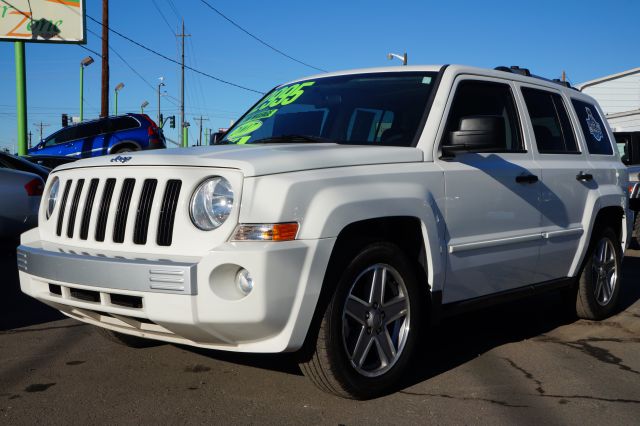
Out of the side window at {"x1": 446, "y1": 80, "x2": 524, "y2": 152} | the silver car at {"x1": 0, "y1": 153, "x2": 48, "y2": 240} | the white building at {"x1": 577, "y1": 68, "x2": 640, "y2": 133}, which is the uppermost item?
the white building at {"x1": 577, "y1": 68, "x2": 640, "y2": 133}

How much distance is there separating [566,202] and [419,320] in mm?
1716

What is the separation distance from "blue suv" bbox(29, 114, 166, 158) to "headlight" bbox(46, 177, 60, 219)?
16.7 meters

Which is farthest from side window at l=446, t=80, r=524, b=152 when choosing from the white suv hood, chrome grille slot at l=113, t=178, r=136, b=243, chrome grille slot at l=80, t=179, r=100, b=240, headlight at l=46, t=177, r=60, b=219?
headlight at l=46, t=177, r=60, b=219

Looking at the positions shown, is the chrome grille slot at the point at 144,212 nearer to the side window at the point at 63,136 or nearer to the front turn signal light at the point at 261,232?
the front turn signal light at the point at 261,232

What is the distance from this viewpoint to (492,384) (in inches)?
154

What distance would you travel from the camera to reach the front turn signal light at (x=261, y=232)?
3.10 meters

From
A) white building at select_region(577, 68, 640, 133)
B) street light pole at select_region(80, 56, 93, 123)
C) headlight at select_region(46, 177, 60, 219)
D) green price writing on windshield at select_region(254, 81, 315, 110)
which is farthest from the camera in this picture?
street light pole at select_region(80, 56, 93, 123)

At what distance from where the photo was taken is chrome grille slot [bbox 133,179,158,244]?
3334 mm

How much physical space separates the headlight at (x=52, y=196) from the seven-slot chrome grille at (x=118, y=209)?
0.22 m

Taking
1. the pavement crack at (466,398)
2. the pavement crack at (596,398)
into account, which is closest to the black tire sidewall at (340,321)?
the pavement crack at (466,398)

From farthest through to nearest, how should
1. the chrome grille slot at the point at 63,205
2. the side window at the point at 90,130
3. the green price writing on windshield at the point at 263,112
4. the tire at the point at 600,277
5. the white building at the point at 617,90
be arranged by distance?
the white building at the point at 617,90 < the side window at the point at 90,130 < the tire at the point at 600,277 < the green price writing on windshield at the point at 263,112 < the chrome grille slot at the point at 63,205

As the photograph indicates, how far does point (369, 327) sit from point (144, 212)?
4.16 feet

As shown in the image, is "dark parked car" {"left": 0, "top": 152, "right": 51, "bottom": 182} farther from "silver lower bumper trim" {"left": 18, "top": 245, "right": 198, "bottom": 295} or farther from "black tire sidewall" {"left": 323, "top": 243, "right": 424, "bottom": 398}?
"black tire sidewall" {"left": 323, "top": 243, "right": 424, "bottom": 398}

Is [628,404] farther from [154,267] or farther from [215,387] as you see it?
[154,267]
